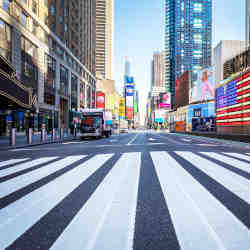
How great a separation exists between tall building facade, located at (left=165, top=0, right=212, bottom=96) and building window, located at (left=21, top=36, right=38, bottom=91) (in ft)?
421

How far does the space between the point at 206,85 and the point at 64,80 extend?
153ft

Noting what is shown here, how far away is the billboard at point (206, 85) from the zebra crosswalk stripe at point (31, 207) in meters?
63.4

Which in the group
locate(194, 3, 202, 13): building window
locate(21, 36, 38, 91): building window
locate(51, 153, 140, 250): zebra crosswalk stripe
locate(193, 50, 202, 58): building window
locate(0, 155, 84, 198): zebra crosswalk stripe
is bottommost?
locate(0, 155, 84, 198): zebra crosswalk stripe

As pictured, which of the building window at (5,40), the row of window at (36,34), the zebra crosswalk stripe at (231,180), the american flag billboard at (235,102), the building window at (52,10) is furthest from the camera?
the building window at (52,10)

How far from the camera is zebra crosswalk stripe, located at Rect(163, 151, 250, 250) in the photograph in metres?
1.97

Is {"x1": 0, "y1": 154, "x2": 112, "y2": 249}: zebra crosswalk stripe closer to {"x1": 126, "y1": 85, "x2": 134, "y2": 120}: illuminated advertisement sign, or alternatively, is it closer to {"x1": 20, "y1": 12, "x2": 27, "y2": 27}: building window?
{"x1": 20, "y1": 12, "x2": 27, "y2": 27}: building window

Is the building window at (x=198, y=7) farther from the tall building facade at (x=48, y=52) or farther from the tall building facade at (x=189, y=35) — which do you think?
the tall building facade at (x=48, y=52)

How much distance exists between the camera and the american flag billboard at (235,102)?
19062mm

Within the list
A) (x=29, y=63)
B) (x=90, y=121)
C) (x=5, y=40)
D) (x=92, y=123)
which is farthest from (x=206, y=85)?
(x=5, y=40)

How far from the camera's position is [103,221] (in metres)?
2.38

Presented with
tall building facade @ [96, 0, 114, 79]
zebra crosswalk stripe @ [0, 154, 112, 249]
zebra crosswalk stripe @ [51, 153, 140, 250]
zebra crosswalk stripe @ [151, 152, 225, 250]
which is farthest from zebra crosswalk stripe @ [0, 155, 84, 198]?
tall building facade @ [96, 0, 114, 79]

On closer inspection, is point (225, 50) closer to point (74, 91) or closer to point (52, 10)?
point (74, 91)

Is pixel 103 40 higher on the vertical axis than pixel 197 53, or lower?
higher

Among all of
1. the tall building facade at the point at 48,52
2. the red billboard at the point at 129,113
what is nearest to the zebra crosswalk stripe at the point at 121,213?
the tall building facade at the point at 48,52
